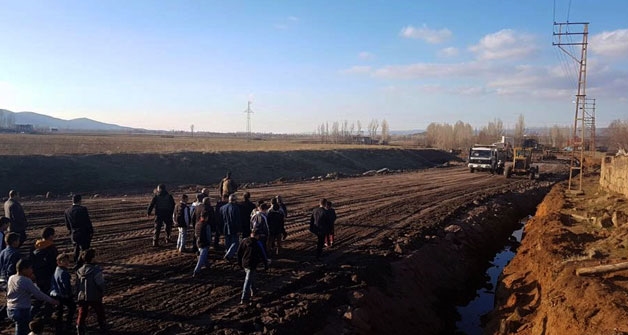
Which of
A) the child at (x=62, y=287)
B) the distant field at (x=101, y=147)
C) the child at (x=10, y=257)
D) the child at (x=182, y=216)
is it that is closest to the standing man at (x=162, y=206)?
the child at (x=182, y=216)

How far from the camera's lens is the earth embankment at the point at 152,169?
26.3 meters

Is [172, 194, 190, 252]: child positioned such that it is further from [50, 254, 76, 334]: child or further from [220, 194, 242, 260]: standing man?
[50, 254, 76, 334]: child

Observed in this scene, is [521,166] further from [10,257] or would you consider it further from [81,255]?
[10,257]

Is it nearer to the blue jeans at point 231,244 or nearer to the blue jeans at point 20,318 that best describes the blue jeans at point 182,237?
the blue jeans at point 231,244

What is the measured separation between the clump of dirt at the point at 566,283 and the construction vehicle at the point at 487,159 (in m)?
22.6

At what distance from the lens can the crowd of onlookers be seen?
6.70 metres

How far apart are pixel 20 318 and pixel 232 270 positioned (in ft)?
16.0

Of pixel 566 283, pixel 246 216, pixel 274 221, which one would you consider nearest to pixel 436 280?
pixel 566 283

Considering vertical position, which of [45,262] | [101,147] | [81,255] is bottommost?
[45,262]

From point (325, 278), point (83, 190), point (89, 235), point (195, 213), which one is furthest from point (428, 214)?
point (83, 190)

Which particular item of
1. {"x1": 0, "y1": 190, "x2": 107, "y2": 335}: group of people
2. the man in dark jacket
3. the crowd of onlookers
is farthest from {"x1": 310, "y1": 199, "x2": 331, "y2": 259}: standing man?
{"x1": 0, "y1": 190, "x2": 107, "y2": 335}: group of people

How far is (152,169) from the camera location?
32.3m

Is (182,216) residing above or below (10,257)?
below

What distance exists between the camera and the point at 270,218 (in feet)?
38.5
